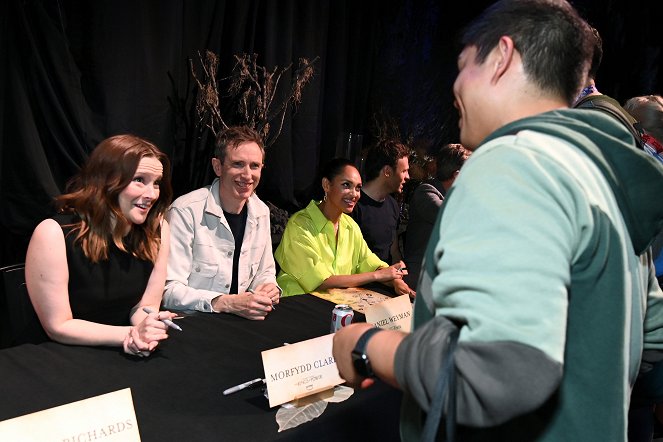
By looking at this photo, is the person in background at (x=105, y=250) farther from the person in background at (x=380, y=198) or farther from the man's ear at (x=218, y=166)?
the person in background at (x=380, y=198)

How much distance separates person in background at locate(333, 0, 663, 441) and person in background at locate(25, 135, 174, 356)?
97 centimetres

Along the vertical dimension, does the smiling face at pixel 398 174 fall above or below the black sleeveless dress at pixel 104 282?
above

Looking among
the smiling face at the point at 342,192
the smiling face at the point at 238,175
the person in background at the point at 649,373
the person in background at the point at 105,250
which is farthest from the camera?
the smiling face at the point at 342,192

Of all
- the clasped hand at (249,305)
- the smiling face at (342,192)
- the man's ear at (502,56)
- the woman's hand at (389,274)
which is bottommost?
the woman's hand at (389,274)

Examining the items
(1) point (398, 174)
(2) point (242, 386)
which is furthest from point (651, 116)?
(2) point (242, 386)

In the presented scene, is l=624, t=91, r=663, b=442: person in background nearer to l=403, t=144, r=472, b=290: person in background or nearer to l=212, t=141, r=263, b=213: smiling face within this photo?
l=403, t=144, r=472, b=290: person in background

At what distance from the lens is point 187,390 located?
117 centimetres

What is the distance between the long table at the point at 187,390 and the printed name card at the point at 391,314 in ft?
0.84

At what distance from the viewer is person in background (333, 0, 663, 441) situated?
0.56m

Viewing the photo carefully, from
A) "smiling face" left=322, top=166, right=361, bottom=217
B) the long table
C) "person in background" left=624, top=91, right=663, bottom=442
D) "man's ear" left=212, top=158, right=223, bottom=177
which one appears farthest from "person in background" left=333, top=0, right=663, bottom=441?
"smiling face" left=322, top=166, right=361, bottom=217

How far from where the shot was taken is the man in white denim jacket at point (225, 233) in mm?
2037

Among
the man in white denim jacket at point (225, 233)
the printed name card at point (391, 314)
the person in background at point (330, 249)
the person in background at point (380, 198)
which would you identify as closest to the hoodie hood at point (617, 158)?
the printed name card at point (391, 314)

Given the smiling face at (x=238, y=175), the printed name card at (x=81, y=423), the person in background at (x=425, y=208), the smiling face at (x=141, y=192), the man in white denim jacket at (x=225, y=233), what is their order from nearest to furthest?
the printed name card at (x=81, y=423) < the smiling face at (x=141, y=192) < the man in white denim jacket at (x=225, y=233) < the smiling face at (x=238, y=175) < the person in background at (x=425, y=208)

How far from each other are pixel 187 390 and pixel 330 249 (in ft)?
4.46
